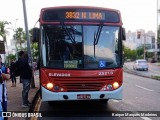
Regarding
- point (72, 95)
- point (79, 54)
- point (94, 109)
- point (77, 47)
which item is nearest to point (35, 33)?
point (77, 47)

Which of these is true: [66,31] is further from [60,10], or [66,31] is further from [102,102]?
[102,102]

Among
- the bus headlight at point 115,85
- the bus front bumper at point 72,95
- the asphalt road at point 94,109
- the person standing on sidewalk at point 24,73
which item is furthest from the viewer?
the person standing on sidewalk at point 24,73

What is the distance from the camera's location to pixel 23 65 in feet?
37.6

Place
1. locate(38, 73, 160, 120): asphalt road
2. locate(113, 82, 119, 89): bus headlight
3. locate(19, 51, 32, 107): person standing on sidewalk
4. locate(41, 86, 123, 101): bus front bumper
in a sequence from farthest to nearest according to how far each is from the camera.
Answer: locate(19, 51, 32, 107): person standing on sidewalk
locate(113, 82, 119, 89): bus headlight
locate(38, 73, 160, 120): asphalt road
locate(41, 86, 123, 101): bus front bumper

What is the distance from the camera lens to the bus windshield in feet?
32.9

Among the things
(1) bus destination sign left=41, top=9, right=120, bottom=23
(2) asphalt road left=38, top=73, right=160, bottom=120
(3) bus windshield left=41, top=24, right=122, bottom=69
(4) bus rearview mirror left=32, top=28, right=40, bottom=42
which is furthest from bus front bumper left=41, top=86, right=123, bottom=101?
(1) bus destination sign left=41, top=9, right=120, bottom=23

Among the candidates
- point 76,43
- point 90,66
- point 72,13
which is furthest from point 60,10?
point 90,66

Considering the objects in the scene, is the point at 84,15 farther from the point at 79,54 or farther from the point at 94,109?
the point at 94,109

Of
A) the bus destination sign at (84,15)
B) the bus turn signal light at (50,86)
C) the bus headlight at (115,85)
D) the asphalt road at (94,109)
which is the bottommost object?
the asphalt road at (94,109)

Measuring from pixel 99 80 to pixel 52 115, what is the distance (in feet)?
5.89

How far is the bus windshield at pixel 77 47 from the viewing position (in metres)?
10.0

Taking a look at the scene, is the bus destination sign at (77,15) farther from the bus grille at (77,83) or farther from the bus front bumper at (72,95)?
the bus front bumper at (72,95)

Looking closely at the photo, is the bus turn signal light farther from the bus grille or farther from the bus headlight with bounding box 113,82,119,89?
the bus headlight with bounding box 113,82,119,89

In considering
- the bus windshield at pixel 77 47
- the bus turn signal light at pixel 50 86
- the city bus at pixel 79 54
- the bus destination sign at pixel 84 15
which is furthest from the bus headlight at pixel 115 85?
the bus destination sign at pixel 84 15
